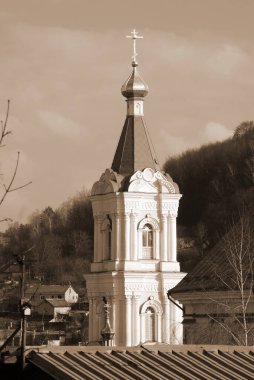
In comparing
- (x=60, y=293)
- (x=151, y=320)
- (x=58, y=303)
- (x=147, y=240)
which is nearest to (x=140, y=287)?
(x=151, y=320)

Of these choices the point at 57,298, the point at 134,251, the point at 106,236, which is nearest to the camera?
the point at 134,251

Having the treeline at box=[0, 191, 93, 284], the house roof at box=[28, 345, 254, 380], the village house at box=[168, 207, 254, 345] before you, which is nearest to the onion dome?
the village house at box=[168, 207, 254, 345]

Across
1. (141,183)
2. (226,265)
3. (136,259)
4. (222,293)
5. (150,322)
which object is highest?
(141,183)

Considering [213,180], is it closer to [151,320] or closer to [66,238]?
[66,238]

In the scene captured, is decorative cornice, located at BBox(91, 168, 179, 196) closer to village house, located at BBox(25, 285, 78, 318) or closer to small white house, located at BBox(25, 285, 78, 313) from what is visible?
village house, located at BBox(25, 285, 78, 318)

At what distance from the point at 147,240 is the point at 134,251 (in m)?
1.15

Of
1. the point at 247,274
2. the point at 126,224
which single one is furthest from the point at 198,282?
the point at 126,224

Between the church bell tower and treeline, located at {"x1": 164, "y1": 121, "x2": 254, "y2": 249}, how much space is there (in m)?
50.3

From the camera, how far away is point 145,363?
41.9 ft

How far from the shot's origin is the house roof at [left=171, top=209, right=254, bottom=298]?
25.7 m

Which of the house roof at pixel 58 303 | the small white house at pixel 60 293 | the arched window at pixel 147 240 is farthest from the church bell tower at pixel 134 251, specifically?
the small white house at pixel 60 293

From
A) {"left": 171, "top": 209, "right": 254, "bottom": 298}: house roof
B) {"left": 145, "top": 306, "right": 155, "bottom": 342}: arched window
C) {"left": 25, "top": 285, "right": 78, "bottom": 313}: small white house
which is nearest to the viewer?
{"left": 171, "top": 209, "right": 254, "bottom": 298}: house roof

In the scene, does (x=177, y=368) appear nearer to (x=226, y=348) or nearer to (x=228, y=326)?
(x=226, y=348)

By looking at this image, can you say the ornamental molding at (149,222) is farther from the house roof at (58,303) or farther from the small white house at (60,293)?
the small white house at (60,293)
